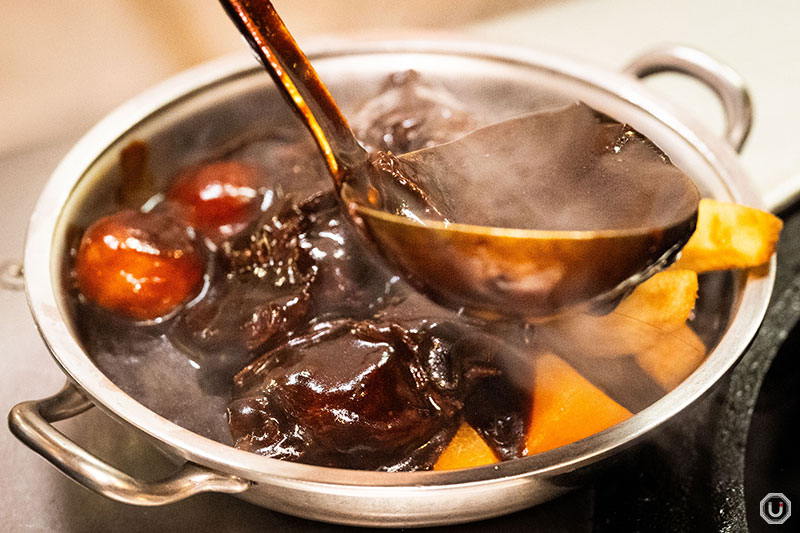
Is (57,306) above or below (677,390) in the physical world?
above

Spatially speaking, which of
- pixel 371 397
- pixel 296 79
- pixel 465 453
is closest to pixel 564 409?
pixel 465 453

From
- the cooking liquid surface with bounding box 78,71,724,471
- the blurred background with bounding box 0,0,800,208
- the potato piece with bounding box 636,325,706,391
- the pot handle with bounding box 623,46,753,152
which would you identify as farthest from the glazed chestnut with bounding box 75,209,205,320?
the pot handle with bounding box 623,46,753,152

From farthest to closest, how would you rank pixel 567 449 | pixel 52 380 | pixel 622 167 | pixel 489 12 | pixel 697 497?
pixel 489 12 → pixel 52 380 → pixel 697 497 → pixel 622 167 → pixel 567 449

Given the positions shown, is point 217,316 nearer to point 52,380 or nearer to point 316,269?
point 316,269

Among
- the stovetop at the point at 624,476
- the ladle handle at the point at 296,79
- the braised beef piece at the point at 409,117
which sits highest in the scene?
the ladle handle at the point at 296,79

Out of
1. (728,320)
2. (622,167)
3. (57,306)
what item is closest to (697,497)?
(728,320)

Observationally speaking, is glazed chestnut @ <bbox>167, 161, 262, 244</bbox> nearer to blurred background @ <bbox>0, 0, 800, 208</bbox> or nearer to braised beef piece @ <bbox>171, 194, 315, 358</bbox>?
braised beef piece @ <bbox>171, 194, 315, 358</bbox>

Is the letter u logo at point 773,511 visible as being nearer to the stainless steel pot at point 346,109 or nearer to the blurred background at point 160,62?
the stainless steel pot at point 346,109

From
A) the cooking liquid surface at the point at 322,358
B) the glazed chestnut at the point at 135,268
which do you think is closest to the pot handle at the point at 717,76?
the cooking liquid surface at the point at 322,358
